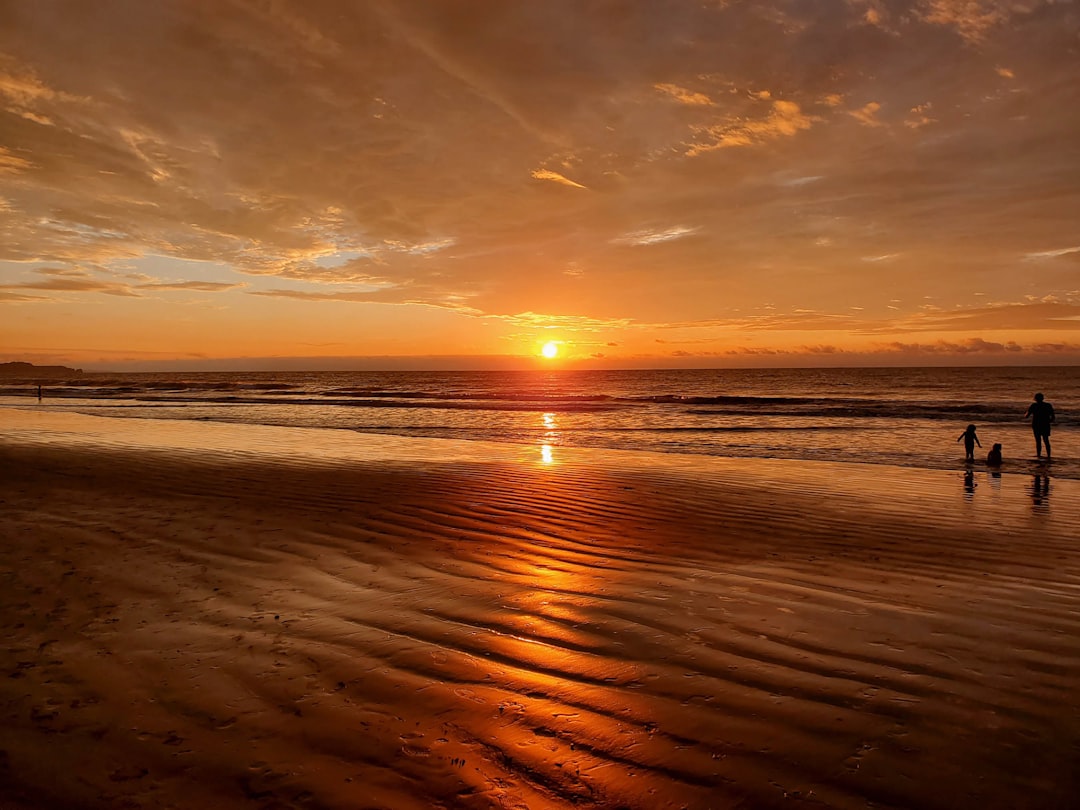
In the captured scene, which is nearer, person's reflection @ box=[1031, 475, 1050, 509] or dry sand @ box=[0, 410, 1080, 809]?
dry sand @ box=[0, 410, 1080, 809]

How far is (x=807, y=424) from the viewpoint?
106 feet

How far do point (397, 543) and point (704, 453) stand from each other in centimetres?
1413

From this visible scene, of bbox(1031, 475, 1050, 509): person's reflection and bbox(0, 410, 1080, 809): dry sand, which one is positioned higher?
bbox(0, 410, 1080, 809): dry sand

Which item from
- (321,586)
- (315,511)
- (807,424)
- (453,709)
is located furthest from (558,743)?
(807,424)

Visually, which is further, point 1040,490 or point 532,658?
point 1040,490

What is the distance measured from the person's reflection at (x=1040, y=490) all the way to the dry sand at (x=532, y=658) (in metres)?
2.01

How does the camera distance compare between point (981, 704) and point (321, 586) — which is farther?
point (321, 586)

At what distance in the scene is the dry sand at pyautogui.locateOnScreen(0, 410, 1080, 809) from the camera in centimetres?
320

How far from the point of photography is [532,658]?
459 cm

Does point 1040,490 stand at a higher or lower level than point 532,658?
lower

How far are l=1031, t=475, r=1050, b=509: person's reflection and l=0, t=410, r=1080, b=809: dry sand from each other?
2.01m

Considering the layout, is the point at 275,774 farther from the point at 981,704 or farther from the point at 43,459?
the point at 43,459

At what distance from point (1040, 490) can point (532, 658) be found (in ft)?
44.3

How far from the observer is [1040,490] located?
13289mm
